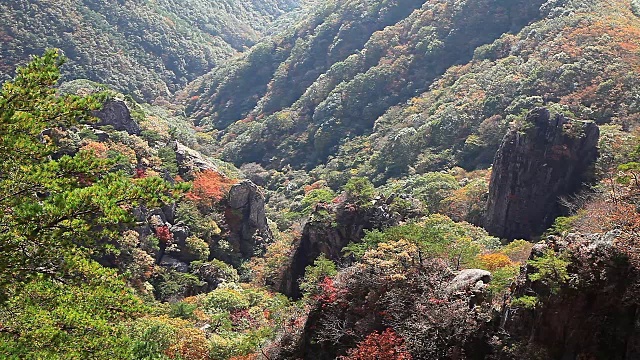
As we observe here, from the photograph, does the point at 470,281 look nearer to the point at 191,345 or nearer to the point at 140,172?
the point at 191,345

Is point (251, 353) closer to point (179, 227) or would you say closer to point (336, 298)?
point (336, 298)

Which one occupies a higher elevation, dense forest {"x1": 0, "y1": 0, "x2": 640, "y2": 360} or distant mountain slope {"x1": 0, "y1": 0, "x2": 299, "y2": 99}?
distant mountain slope {"x1": 0, "y1": 0, "x2": 299, "y2": 99}

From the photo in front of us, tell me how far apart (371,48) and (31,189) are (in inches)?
2858

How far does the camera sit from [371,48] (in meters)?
77.5

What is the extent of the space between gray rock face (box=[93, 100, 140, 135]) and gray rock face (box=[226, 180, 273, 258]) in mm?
10347

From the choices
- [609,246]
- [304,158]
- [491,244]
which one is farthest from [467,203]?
[304,158]

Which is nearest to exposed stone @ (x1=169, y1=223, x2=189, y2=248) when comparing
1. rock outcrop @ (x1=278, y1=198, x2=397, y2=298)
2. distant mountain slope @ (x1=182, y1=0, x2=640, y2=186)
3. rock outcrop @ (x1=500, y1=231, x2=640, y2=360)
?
rock outcrop @ (x1=278, y1=198, x2=397, y2=298)

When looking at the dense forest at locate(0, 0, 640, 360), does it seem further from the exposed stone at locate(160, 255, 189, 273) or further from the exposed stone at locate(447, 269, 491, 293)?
the exposed stone at locate(160, 255, 189, 273)

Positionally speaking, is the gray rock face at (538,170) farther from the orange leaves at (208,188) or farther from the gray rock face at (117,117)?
the gray rock face at (117,117)

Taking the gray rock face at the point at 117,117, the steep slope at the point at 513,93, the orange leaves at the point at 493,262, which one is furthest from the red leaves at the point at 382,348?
the gray rock face at the point at 117,117

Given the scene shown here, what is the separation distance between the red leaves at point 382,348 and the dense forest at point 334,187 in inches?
3.2

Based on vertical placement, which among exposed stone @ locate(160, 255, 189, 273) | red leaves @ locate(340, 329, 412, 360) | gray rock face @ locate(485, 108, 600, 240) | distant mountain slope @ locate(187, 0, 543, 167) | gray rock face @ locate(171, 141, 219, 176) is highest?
distant mountain slope @ locate(187, 0, 543, 167)

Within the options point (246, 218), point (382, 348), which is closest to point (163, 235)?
point (246, 218)

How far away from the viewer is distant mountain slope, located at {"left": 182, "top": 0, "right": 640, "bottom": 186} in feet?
147
